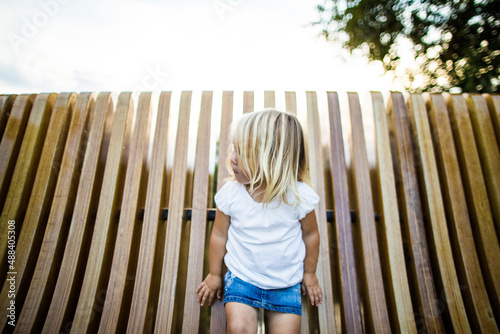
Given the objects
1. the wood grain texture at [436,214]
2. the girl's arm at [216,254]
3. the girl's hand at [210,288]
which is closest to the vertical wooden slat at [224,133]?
the girl's arm at [216,254]

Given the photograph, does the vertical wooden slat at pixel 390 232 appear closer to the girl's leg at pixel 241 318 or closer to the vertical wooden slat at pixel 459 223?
the vertical wooden slat at pixel 459 223

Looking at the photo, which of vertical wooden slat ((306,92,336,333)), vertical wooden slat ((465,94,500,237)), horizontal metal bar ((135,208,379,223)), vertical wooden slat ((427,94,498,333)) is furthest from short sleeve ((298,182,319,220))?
vertical wooden slat ((465,94,500,237))

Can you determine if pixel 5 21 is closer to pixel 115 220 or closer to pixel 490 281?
pixel 115 220

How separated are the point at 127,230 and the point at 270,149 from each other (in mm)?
983

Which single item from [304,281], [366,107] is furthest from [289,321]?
[366,107]

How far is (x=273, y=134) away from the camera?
114 cm

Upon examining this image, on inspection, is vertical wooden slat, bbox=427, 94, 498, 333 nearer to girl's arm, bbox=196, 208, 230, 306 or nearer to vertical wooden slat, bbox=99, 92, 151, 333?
girl's arm, bbox=196, 208, 230, 306

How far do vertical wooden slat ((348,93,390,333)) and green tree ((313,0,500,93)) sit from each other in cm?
110

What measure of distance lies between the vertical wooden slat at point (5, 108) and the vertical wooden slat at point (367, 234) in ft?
7.78

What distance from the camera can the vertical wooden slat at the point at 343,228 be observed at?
1321mm

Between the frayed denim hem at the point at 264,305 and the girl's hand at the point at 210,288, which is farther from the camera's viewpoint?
the girl's hand at the point at 210,288

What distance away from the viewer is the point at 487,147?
1624 millimetres

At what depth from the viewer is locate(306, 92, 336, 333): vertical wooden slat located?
50.9 inches

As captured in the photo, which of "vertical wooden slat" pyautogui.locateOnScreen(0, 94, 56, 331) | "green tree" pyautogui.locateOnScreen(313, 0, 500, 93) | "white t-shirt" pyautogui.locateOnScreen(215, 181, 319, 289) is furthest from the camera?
"green tree" pyautogui.locateOnScreen(313, 0, 500, 93)
